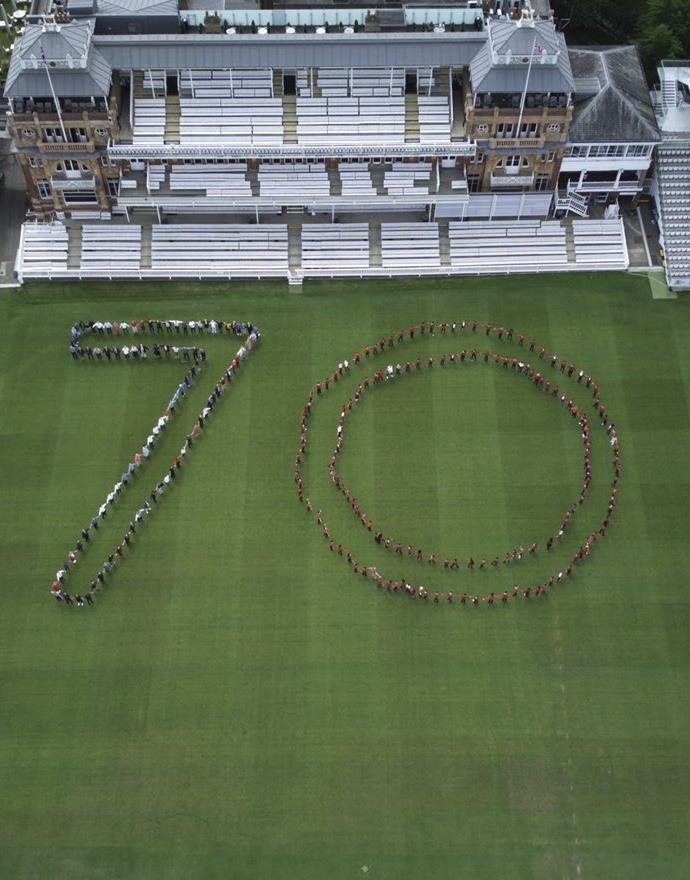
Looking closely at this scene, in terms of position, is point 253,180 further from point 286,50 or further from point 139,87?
point 139,87

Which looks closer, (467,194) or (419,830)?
(419,830)

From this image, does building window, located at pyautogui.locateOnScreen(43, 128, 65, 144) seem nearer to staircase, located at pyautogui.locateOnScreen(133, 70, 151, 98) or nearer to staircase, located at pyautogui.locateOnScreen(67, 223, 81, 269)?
staircase, located at pyautogui.locateOnScreen(133, 70, 151, 98)

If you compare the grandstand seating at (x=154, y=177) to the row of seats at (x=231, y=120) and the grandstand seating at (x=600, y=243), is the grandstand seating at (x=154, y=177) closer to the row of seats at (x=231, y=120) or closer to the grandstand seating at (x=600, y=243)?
the row of seats at (x=231, y=120)

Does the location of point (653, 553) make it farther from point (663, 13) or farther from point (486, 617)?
point (663, 13)

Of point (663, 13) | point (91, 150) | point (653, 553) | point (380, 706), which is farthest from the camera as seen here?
point (663, 13)

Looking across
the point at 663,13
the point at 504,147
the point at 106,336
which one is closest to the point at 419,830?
the point at 106,336

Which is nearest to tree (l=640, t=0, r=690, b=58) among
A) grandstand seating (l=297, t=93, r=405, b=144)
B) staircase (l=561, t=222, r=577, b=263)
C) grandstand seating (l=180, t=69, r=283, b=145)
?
staircase (l=561, t=222, r=577, b=263)
